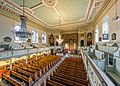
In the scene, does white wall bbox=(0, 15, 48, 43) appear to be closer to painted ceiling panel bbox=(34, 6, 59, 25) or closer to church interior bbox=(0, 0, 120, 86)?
church interior bbox=(0, 0, 120, 86)

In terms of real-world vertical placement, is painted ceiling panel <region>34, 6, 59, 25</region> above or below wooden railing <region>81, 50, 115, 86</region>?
above

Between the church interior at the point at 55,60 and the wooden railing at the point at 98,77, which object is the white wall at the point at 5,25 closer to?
the church interior at the point at 55,60

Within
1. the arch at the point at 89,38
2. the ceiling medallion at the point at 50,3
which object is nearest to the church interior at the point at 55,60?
the ceiling medallion at the point at 50,3

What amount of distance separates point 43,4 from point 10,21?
4.26 metres

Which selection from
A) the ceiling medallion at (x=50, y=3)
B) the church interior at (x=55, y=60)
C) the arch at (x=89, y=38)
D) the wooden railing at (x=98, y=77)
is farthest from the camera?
the arch at (x=89, y=38)

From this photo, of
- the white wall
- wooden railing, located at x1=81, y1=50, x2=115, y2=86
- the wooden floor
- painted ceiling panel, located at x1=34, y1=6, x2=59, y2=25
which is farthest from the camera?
painted ceiling panel, located at x1=34, y1=6, x2=59, y2=25

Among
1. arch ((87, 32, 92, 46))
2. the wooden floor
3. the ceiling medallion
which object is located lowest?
the wooden floor

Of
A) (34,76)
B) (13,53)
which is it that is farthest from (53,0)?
(34,76)

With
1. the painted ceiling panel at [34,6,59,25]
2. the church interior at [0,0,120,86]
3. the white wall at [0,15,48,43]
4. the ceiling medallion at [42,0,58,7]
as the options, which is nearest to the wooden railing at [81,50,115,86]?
the church interior at [0,0,120,86]

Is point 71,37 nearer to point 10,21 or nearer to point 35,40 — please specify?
point 35,40

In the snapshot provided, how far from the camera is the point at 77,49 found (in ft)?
61.4

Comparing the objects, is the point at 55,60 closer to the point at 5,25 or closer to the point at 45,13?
the point at 45,13

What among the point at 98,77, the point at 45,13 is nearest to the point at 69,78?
the point at 98,77

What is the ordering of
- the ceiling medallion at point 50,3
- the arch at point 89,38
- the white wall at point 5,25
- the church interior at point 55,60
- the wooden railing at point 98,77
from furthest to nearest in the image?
the arch at point 89,38
the white wall at point 5,25
the ceiling medallion at point 50,3
the church interior at point 55,60
the wooden railing at point 98,77
